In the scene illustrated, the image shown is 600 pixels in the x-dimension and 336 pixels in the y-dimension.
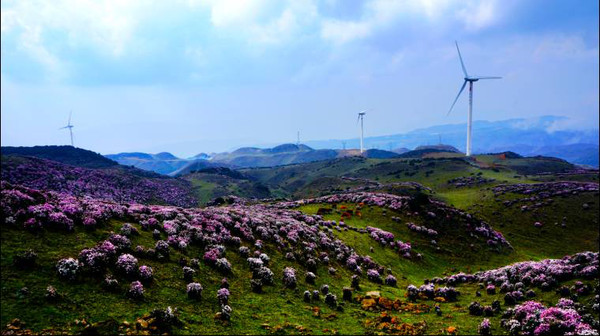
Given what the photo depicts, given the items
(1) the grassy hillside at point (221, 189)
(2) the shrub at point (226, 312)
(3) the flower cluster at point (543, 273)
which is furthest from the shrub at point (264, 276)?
(1) the grassy hillside at point (221, 189)

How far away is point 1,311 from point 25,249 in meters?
4.65

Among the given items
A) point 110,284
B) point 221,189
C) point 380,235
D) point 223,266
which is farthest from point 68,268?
point 221,189

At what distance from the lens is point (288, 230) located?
34.8 m

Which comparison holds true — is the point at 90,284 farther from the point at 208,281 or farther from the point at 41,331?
the point at 208,281

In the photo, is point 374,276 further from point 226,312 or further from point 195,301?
point 195,301

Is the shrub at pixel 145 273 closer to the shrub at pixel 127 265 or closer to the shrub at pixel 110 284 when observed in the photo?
the shrub at pixel 127 265

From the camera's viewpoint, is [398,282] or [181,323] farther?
[398,282]

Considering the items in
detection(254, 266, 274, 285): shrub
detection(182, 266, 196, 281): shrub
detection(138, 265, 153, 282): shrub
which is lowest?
detection(254, 266, 274, 285): shrub

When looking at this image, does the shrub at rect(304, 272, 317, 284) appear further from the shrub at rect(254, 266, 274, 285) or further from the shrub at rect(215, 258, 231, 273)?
the shrub at rect(215, 258, 231, 273)

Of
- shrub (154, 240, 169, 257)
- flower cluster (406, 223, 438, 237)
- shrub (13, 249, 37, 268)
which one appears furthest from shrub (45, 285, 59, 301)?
flower cluster (406, 223, 438, 237)

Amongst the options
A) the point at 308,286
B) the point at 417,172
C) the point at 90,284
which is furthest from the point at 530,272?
the point at 417,172

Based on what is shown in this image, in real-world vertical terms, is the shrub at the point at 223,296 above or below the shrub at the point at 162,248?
below

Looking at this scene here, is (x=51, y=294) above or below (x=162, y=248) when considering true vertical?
below

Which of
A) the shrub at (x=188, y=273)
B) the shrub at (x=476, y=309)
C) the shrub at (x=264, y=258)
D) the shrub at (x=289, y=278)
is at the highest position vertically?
the shrub at (x=188, y=273)
